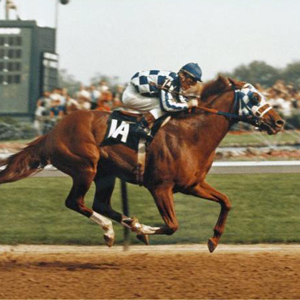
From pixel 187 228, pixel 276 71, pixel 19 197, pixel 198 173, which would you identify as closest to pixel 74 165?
pixel 198 173

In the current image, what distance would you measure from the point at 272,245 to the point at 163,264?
1591mm

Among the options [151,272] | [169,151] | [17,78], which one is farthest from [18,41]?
[151,272]

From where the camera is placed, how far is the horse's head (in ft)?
24.9

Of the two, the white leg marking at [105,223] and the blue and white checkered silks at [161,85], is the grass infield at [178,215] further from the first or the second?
the blue and white checkered silks at [161,85]

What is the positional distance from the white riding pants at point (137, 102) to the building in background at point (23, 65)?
31.6ft

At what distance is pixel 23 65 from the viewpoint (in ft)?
59.4

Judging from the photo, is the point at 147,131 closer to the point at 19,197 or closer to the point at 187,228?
the point at 187,228

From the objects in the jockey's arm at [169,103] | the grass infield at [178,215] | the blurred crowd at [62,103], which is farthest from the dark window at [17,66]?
the jockey's arm at [169,103]

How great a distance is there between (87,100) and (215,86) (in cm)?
619

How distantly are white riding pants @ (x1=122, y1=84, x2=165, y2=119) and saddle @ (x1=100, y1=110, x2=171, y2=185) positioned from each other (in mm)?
189

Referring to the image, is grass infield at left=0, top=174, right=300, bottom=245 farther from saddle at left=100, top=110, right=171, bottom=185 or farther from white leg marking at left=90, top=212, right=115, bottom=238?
saddle at left=100, top=110, right=171, bottom=185

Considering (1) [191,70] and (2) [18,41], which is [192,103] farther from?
(2) [18,41]

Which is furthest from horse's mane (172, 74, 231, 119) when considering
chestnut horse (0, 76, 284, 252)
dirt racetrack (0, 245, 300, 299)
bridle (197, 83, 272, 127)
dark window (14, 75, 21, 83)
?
dark window (14, 75, 21, 83)

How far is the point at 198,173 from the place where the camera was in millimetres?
7602
